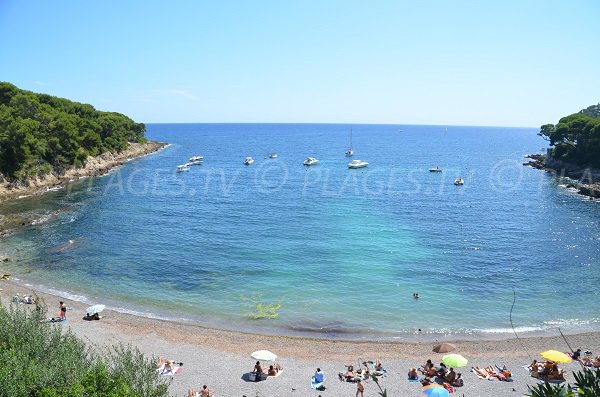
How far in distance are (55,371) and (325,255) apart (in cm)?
2977

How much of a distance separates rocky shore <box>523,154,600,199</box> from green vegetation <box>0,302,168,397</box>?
76.9 metres

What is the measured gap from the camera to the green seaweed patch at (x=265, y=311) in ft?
103

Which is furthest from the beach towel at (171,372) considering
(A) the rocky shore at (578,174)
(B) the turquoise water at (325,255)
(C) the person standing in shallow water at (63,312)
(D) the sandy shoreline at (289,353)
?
(A) the rocky shore at (578,174)

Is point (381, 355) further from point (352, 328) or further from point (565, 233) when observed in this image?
point (565, 233)

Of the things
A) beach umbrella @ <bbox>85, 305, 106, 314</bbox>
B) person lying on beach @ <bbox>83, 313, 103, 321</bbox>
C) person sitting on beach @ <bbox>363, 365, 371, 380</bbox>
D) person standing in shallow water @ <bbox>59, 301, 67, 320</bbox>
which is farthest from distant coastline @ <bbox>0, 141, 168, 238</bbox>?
person sitting on beach @ <bbox>363, 365, 371, 380</bbox>

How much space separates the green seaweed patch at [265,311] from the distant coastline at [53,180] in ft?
107

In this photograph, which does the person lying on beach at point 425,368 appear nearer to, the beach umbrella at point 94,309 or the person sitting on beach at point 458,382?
the person sitting on beach at point 458,382

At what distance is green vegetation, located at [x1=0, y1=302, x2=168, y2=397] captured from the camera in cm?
1500

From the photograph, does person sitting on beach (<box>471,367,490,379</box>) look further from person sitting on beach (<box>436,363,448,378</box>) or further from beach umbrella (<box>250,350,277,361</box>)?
beach umbrella (<box>250,350,277,361</box>)

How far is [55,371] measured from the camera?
16094mm

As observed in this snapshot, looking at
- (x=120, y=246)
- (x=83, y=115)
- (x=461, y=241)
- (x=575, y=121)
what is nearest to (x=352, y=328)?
(x=461, y=241)

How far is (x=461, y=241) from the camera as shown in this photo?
49.7 m

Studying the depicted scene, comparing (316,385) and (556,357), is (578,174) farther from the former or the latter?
(316,385)

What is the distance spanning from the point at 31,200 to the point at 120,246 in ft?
85.5
